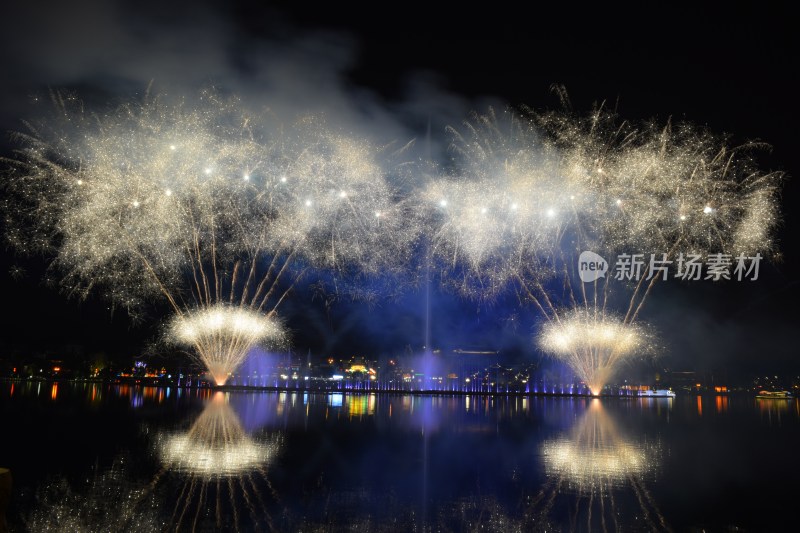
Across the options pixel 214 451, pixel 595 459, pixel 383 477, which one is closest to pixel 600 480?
pixel 595 459

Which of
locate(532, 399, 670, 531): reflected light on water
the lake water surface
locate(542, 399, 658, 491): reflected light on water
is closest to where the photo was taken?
the lake water surface

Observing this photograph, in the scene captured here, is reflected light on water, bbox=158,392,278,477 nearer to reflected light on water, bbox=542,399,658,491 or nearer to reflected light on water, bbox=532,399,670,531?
reflected light on water, bbox=532,399,670,531

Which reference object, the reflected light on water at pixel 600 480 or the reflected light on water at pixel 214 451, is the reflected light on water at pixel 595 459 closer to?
the reflected light on water at pixel 600 480

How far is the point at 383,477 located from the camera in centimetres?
923

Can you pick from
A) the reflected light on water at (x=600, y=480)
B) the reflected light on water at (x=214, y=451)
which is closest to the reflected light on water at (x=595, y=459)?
the reflected light on water at (x=600, y=480)

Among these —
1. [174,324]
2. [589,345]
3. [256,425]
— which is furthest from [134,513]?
[589,345]

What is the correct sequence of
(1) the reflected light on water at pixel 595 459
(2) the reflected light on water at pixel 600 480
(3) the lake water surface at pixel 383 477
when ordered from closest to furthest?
1. (3) the lake water surface at pixel 383 477
2. (2) the reflected light on water at pixel 600 480
3. (1) the reflected light on water at pixel 595 459

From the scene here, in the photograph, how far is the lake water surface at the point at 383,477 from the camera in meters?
6.88

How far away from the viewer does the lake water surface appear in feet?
22.6

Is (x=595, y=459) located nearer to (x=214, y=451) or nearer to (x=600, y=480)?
(x=600, y=480)

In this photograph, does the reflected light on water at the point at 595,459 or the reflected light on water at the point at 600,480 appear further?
the reflected light on water at the point at 595,459

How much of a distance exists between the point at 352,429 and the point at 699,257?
13.8 meters

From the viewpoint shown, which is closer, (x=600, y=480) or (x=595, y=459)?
(x=600, y=480)

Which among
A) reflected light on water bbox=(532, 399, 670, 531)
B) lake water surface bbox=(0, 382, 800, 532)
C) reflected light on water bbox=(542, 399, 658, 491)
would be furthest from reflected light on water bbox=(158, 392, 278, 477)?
reflected light on water bbox=(542, 399, 658, 491)
